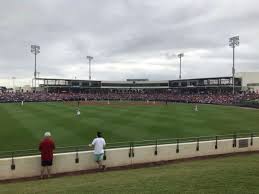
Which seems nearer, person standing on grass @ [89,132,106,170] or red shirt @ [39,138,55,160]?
red shirt @ [39,138,55,160]

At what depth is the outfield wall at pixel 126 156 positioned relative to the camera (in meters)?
13.6

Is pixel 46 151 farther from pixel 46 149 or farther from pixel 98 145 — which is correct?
pixel 98 145

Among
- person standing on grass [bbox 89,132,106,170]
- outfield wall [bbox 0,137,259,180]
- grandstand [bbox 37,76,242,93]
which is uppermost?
grandstand [bbox 37,76,242,93]

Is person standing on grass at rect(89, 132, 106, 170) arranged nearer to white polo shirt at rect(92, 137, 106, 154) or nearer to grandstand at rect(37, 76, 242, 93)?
white polo shirt at rect(92, 137, 106, 154)

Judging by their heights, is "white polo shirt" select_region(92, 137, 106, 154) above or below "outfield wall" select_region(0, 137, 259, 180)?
above

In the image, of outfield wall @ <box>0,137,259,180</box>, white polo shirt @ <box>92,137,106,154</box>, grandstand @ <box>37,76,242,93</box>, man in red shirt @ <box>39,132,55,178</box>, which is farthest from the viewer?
grandstand @ <box>37,76,242,93</box>

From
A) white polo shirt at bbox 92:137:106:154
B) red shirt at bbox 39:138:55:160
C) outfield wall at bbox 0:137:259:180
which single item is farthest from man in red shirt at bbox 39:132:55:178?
white polo shirt at bbox 92:137:106:154

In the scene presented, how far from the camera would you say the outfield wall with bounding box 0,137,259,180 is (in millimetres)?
13570

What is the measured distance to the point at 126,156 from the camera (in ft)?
51.4

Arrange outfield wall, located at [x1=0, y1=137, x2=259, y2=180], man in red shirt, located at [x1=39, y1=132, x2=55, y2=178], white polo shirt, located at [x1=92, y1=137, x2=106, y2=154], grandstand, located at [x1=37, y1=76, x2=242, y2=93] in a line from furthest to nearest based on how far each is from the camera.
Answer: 1. grandstand, located at [x1=37, y1=76, x2=242, y2=93]
2. white polo shirt, located at [x1=92, y1=137, x2=106, y2=154]
3. outfield wall, located at [x1=0, y1=137, x2=259, y2=180]
4. man in red shirt, located at [x1=39, y1=132, x2=55, y2=178]

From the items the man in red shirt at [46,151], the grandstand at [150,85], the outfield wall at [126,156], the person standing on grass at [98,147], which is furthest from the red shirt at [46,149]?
the grandstand at [150,85]

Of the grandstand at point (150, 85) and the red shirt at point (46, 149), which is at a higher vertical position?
the grandstand at point (150, 85)

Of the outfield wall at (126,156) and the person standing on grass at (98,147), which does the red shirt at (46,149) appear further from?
the person standing on grass at (98,147)

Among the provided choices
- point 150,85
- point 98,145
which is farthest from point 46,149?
point 150,85
